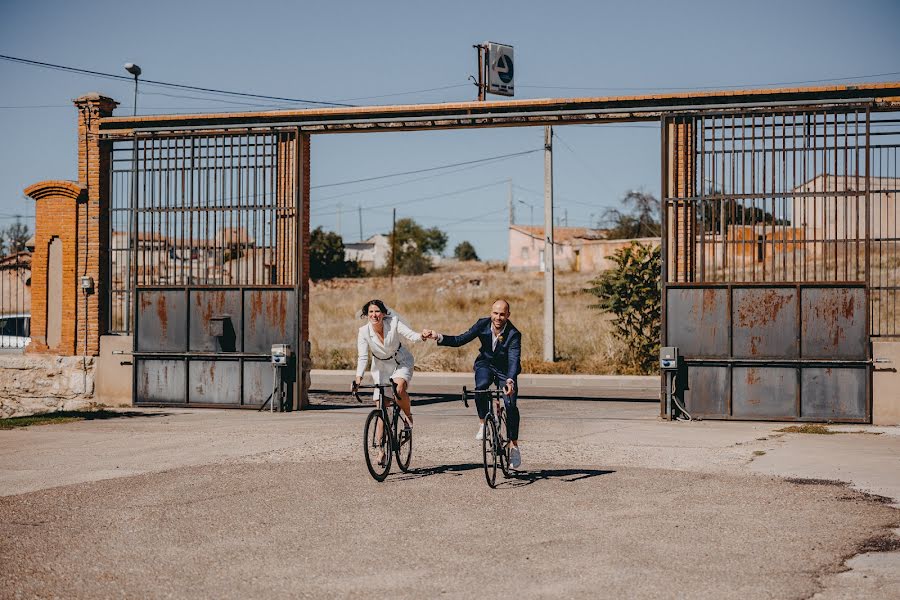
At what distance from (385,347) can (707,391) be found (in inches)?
289

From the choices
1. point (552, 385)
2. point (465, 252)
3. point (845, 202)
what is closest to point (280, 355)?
point (552, 385)

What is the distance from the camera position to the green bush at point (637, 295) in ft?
82.1

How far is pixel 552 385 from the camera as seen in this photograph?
80.7 ft

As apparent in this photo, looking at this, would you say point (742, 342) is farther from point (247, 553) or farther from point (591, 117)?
point (247, 553)

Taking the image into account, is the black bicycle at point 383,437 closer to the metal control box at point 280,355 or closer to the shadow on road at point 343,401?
the metal control box at point 280,355

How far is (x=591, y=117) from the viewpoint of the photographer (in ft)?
56.0

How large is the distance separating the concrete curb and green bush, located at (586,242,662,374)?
1.21 meters

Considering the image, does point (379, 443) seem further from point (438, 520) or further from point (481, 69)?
point (481, 69)

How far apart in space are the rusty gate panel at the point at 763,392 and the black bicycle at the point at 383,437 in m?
7.20

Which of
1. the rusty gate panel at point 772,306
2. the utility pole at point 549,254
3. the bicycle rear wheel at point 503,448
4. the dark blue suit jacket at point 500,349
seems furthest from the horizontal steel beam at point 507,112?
the utility pole at point 549,254

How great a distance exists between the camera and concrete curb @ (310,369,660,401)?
2242 centimetres

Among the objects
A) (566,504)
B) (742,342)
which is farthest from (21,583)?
(742,342)

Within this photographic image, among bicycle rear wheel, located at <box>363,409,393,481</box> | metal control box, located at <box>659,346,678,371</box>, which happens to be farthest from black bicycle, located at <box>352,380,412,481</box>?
metal control box, located at <box>659,346,678,371</box>

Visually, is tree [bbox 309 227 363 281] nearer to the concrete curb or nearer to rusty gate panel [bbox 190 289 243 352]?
the concrete curb
